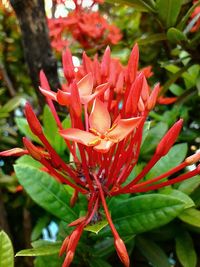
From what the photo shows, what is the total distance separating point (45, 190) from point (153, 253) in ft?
0.84

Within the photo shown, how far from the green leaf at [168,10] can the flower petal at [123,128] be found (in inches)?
16.3

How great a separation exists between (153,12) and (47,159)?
45 cm

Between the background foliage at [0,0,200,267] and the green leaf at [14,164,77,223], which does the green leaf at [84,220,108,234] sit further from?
the green leaf at [14,164,77,223]

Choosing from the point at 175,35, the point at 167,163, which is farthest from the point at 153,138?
the point at 175,35

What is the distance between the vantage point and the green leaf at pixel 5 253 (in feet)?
2.30

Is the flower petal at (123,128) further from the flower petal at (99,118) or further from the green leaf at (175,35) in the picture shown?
the green leaf at (175,35)

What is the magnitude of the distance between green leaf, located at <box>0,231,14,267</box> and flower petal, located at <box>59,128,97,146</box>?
23cm

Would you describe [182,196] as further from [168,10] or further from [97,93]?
[168,10]

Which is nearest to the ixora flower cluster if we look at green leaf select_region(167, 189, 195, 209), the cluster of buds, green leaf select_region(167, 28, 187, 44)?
green leaf select_region(167, 189, 195, 209)

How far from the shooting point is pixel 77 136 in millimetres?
596

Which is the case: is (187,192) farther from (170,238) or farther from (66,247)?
(66,247)

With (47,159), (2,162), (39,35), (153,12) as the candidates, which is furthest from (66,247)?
(2,162)

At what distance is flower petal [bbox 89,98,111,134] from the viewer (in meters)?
0.64

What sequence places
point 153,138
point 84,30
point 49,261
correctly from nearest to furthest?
point 49,261 → point 153,138 → point 84,30
